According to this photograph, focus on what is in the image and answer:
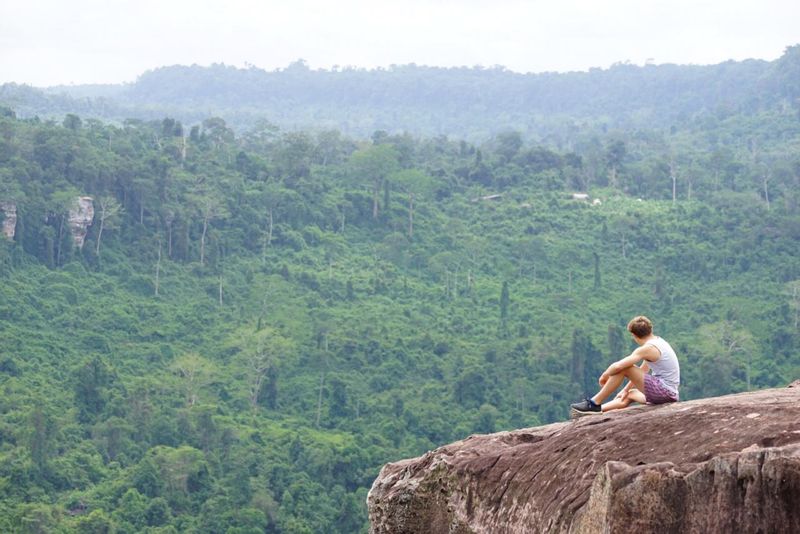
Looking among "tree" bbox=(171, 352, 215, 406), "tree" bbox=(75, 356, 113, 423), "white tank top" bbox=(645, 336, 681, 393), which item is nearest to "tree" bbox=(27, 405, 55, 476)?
"tree" bbox=(75, 356, 113, 423)

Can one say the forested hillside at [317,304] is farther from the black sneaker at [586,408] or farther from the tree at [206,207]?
the black sneaker at [586,408]

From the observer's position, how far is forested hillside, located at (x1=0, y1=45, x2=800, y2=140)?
364ft

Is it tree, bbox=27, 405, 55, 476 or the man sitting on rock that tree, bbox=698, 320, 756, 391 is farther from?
the man sitting on rock

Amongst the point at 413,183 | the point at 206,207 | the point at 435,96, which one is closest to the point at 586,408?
the point at 206,207

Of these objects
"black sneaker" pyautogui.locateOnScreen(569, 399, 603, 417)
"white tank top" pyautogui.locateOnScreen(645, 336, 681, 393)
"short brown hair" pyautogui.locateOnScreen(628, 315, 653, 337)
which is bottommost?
"black sneaker" pyautogui.locateOnScreen(569, 399, 603, 417)

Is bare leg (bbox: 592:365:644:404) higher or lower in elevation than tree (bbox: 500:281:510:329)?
higher

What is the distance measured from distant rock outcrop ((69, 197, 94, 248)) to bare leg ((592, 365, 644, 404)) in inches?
1591

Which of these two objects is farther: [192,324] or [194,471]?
[192,324]

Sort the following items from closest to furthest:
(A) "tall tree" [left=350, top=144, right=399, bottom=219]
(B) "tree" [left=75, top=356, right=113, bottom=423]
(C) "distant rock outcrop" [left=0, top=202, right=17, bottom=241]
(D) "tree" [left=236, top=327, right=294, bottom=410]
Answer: (B) "tree" [left=75, top=356, right=113, bottom=423] → (D) "tree" [left=236, top=327, right=294, bottom=410] → (C) "distant rock outcrop" [left=0, top=202, right=17, bottom=241] → (A) "tall tree" [left=350, top=144, right=399, bottom=219]

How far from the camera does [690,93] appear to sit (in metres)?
118

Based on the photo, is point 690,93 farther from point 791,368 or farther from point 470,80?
point 791,368

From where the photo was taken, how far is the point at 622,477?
5.47m

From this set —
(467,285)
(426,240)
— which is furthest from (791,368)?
(426,240)

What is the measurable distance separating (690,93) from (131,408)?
8945 cm
